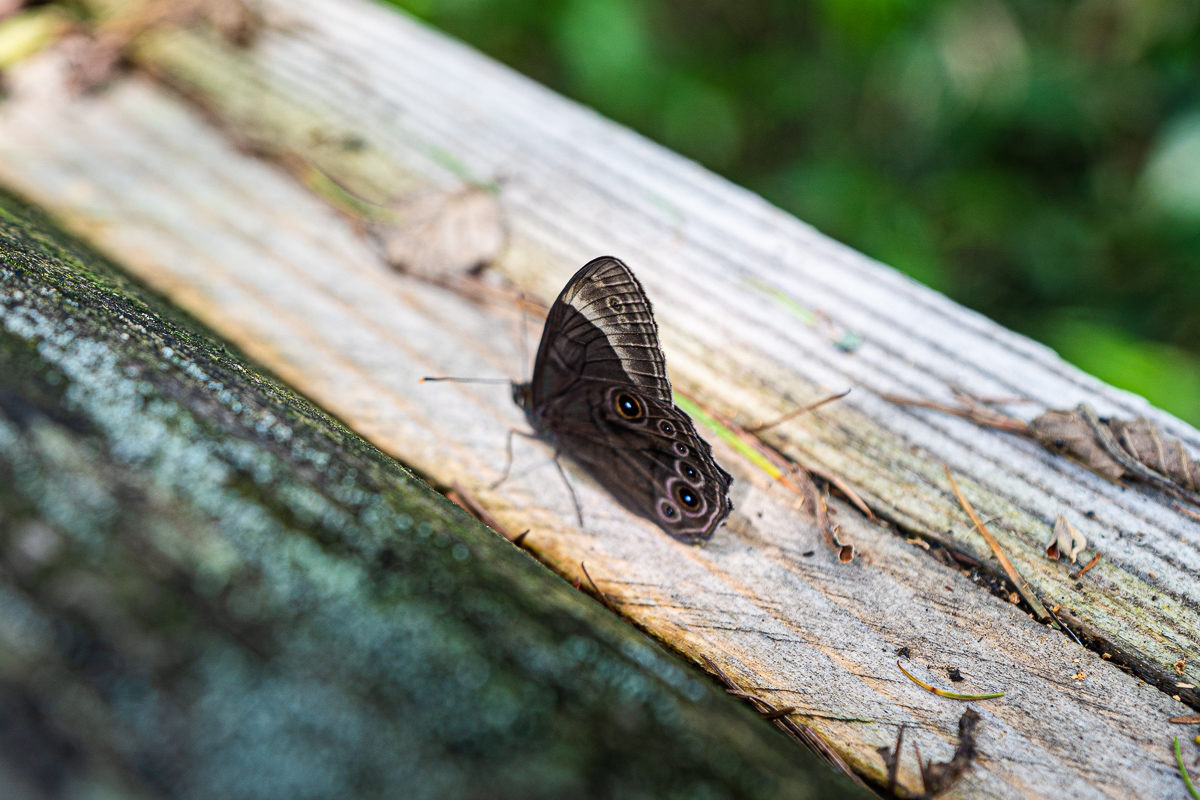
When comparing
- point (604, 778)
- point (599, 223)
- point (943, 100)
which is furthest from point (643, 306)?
point (943, 100)

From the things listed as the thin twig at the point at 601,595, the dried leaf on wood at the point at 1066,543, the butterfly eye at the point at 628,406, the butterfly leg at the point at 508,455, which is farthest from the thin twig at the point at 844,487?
the butterfly leg at the point at 508,455

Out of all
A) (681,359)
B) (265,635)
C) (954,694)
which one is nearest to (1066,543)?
(954,694)

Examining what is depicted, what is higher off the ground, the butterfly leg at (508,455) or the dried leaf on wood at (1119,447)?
the dried leaf on wood at (1119,447)

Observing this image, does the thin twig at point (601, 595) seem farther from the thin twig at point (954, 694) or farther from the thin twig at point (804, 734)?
the thin twig at point (954, 694)

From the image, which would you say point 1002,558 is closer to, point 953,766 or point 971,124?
point 953,766

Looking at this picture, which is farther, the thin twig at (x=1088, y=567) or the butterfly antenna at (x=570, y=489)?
the butterfly antenna at (x=570, y=489)

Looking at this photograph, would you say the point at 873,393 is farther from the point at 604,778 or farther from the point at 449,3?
the point at 449,3
